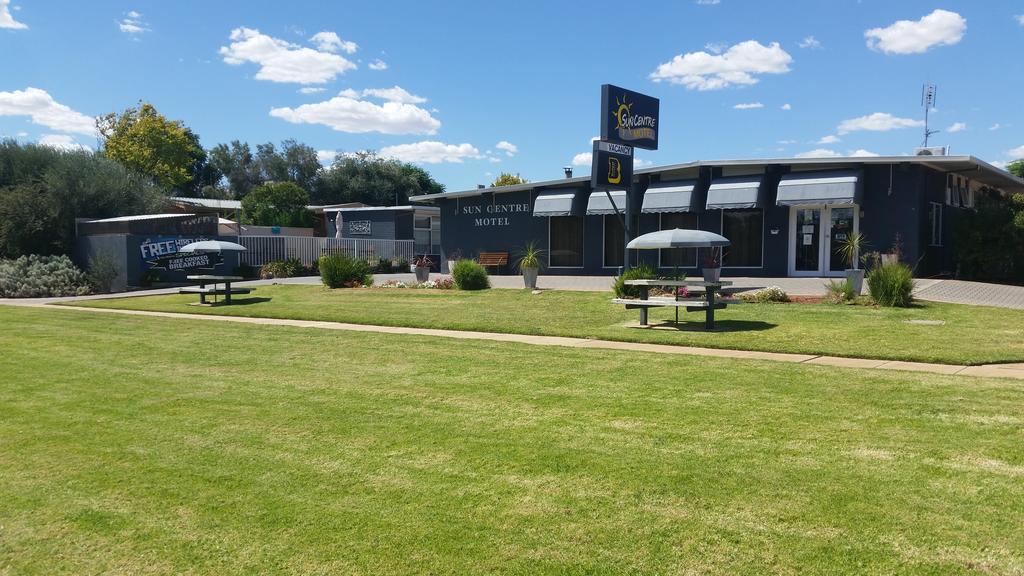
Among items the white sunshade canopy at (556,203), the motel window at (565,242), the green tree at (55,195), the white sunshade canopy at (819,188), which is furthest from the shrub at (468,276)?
the green tree at (55,195)

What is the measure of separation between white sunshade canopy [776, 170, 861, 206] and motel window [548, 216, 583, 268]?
7.22 meters

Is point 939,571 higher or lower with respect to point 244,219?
lower

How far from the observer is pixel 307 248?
3200 centimetres

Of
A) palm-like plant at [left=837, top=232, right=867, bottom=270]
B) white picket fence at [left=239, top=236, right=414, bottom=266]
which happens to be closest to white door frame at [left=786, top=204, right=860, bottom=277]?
palm-like plant at [left=837, top=232, right=867, bottom=270]

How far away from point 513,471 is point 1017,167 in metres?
76.1

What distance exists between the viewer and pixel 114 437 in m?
5.50

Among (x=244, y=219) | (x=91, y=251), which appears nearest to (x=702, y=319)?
(x=91, y=251)

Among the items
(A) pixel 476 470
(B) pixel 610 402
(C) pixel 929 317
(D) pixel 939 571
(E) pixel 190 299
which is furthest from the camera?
(E) pixel 190 299

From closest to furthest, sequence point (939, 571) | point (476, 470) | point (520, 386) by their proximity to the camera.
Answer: point (939, 571) → point (476, 470) → point (520, 386)

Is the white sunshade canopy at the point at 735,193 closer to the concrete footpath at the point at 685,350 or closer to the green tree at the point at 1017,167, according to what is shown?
the concrete footpath at the point at 685,350

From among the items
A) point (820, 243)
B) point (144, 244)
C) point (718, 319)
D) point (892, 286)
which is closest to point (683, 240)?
point (718, 319)

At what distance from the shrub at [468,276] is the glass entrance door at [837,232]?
10.0 m

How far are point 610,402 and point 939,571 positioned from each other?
342 cm

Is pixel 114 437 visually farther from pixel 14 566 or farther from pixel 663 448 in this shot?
pixel 663 448
